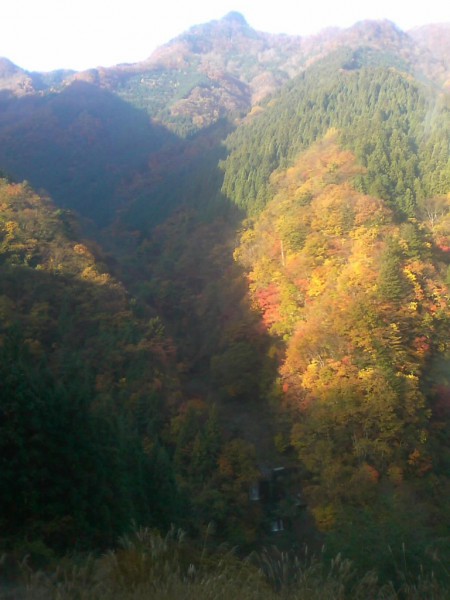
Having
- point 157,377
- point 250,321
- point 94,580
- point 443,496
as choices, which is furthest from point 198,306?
point 94,580

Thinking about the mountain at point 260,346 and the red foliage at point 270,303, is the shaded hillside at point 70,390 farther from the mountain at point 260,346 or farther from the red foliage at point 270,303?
the red foliage at point 270,303

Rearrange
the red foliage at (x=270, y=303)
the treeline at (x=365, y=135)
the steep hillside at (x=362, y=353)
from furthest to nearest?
the treeline at (x=365, y=135) → the red foliage at (x=270, y=303) → the steep hillside at (x=362, y=353)

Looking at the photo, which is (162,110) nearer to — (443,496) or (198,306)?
(198,306)

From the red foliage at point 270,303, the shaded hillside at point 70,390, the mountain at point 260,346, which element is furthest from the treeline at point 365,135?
the shaded hillside at point 70,390

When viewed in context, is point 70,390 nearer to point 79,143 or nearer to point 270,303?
point 270,303

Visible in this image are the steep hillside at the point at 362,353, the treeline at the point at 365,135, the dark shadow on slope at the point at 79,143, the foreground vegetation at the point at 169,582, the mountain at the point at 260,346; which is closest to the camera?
the foreground vegetation at the point at 169,582

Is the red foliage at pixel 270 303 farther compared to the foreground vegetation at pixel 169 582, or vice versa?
the red foliage at pixel 270 303

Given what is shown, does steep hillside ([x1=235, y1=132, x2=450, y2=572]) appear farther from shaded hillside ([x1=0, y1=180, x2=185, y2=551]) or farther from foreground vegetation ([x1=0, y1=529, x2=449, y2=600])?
foreground vegetation ([x1=0, y1=529, x2=449, y2=600])

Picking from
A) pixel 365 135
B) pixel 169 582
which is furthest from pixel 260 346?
pixel 169 582
